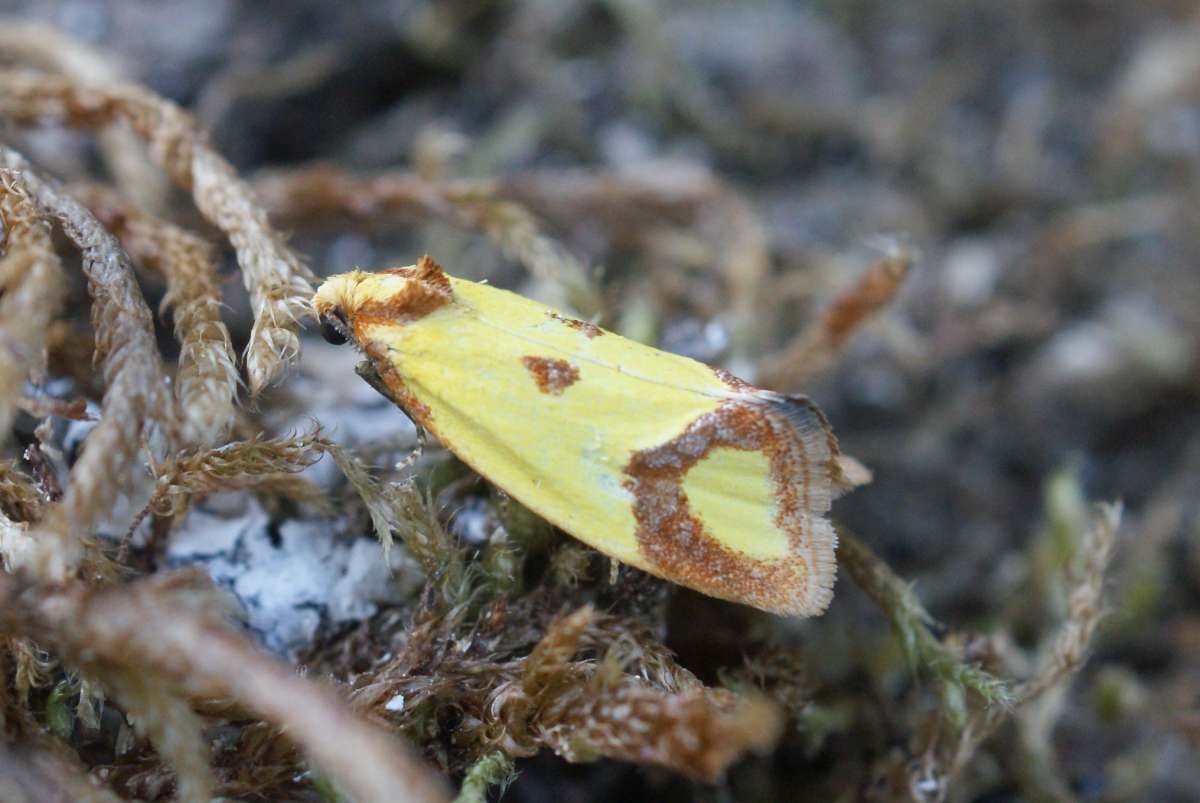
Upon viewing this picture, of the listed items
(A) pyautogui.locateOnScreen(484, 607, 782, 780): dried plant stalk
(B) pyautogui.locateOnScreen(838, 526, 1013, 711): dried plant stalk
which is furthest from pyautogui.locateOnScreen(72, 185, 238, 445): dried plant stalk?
(B) pyautogui.locateOnScreen(838, 526, 1013, 711): dried plant stalk

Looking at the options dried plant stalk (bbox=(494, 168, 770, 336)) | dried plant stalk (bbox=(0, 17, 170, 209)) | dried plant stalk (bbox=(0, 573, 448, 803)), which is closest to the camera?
dried plant stalk (bbox=(0, 573, 448, 803))

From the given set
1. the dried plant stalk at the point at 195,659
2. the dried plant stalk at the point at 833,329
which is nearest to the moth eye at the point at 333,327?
the dried plant stalk at the point at 195,659

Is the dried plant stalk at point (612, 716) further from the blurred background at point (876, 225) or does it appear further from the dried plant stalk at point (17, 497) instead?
the dried plant stalk at point (17, 497)

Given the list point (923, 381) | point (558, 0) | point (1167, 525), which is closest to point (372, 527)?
point (923, 381)

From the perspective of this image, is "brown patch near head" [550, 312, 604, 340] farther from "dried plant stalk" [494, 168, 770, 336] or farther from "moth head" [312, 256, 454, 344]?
"dried plant stalk" [494, 168, 770, 336]

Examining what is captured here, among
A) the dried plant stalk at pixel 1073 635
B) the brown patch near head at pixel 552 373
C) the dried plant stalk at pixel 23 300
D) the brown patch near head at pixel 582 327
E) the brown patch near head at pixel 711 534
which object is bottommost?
the dried plant stalk at pixel 1073 635

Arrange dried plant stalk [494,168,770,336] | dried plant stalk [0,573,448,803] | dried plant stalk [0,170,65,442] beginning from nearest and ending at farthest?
dried plant stalk [0,573,448,803]
dried plant stalk [0,170,65,442]
dried plant stalk [494,168,770,336]

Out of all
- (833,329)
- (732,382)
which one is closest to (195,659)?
(732,382)

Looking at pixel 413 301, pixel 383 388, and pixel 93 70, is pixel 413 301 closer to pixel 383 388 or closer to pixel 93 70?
pixel 383 388
